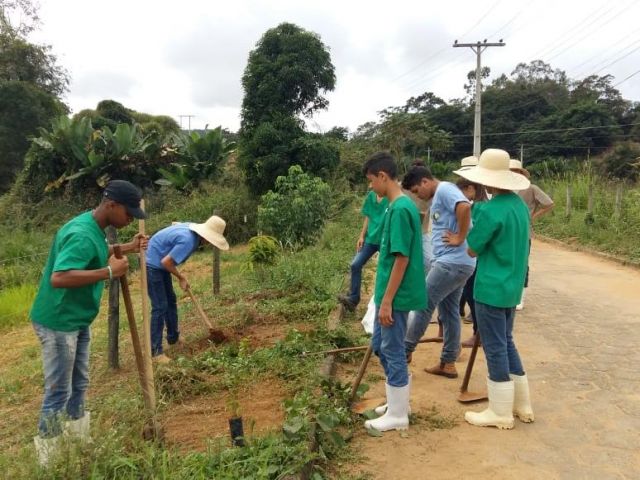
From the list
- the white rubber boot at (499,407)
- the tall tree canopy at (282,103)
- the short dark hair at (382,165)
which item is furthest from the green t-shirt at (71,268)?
the tall tree canopy at (282,103)

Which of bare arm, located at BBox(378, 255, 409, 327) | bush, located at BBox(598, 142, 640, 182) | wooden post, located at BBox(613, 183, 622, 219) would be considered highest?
bush, located at BBox(598, 142, 640, 182)

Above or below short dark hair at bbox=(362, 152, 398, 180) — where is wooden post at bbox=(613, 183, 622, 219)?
below

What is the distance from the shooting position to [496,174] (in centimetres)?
355

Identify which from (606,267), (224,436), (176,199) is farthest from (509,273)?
(176,199)

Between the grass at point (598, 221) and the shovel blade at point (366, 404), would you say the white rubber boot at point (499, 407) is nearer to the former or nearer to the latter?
the shovel blade at point (366, 404)

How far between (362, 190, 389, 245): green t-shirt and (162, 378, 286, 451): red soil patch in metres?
2.02

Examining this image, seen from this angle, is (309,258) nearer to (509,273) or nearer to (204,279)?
(204,279)

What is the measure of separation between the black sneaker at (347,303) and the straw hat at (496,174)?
2.98m

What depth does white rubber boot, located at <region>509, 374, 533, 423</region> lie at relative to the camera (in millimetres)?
3717

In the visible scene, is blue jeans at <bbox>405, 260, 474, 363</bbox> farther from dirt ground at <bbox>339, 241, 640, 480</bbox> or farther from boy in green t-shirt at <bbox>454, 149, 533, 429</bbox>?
boy in green t-shirt at <bbox>454, 149, 533, 429</bbox>

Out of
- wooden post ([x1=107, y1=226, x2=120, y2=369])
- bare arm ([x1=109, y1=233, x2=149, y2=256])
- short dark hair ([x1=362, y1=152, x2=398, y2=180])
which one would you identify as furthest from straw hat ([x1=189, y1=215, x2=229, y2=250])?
short dark hair ([x1=362, y1=152, x2=398, y2=180])

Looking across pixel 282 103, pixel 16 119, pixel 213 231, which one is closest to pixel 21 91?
pixel 16 119

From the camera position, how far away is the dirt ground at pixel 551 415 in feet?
→ 10.4

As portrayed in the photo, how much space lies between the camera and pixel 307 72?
1549 cm
